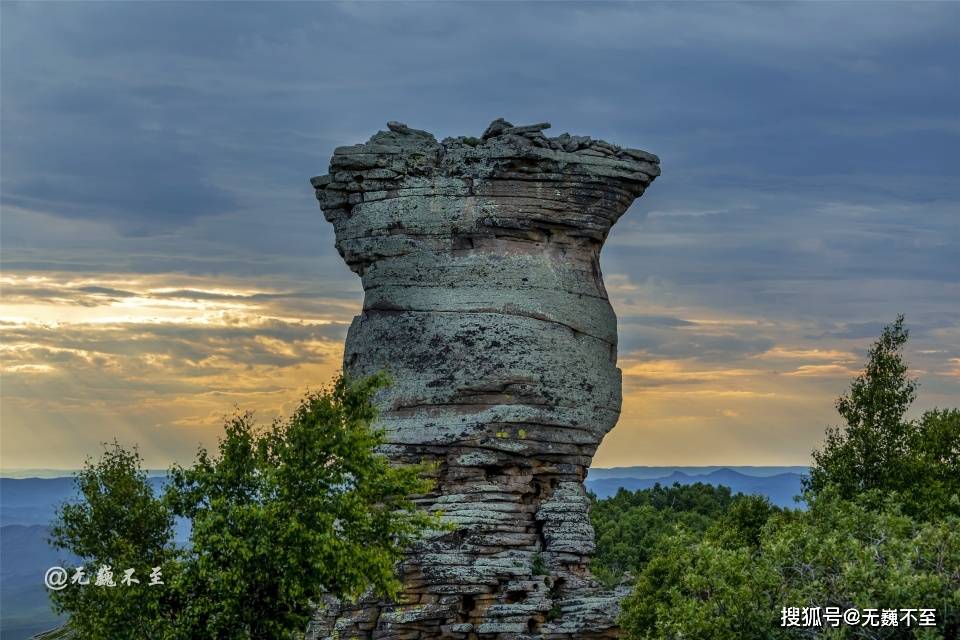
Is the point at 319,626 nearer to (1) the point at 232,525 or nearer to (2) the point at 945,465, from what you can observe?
(1) the point at 232,525

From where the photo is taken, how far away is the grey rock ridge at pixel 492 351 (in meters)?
43.2

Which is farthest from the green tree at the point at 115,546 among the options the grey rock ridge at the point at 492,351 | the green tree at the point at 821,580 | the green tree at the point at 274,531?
the green tree at the point at 821,580

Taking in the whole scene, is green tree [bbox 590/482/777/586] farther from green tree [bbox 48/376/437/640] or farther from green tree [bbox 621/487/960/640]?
green tree [bbox 48/376/437/640]

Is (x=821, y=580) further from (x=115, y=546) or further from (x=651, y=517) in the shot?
(x=651, y=517)

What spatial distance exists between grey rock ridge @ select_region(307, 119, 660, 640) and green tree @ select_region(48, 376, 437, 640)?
5.70 meters

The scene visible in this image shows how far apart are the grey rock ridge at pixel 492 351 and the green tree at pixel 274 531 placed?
5701mm

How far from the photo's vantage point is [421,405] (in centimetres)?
4450

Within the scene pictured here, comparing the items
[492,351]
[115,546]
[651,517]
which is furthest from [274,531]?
[651,517]

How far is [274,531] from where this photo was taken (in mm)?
35250

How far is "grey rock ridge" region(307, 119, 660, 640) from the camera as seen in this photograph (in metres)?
43.2

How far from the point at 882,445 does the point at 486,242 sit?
1321 cm

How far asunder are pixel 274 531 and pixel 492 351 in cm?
1114

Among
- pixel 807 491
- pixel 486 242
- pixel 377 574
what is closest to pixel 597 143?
pixel 486 242

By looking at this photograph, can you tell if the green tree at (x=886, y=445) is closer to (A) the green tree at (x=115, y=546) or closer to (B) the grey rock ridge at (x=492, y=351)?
(B) the grey rock ridge at (x=492, y=351)
